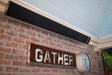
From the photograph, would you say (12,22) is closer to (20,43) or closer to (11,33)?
(11,33)

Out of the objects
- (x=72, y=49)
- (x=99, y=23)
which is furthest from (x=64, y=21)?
(x=99, y=23)

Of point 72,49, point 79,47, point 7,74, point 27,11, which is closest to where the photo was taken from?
point 7,74

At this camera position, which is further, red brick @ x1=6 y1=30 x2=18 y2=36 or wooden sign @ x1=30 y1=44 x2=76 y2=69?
wooden sign @ x1=30 y1=44 x2=76 y2=69

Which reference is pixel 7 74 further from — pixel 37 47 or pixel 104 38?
pixel 104 38

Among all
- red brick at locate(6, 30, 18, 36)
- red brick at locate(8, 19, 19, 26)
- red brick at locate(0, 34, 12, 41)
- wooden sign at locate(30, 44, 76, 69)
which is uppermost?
red brick at locate(8, 19, 19, 26)

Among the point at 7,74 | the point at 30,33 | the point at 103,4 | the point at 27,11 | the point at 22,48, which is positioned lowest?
the point at 7,74

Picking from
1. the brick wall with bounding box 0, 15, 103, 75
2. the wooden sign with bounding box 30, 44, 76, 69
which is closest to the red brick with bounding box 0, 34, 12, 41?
the brick wall with bounding box 0, 15, 103, 75

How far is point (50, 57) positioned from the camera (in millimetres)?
2393

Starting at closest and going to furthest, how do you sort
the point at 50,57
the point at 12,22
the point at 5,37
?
the point at 5,37, the point at 12,22, the point at 50,57

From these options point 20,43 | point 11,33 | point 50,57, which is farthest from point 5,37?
point 50,57

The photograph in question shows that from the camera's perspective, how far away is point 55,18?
7.88ft

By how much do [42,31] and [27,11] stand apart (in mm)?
651

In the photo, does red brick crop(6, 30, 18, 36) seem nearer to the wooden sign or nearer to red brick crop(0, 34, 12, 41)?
red brick crop(0, 34, 12, 41)

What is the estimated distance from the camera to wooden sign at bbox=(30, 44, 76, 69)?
2.13 metres
